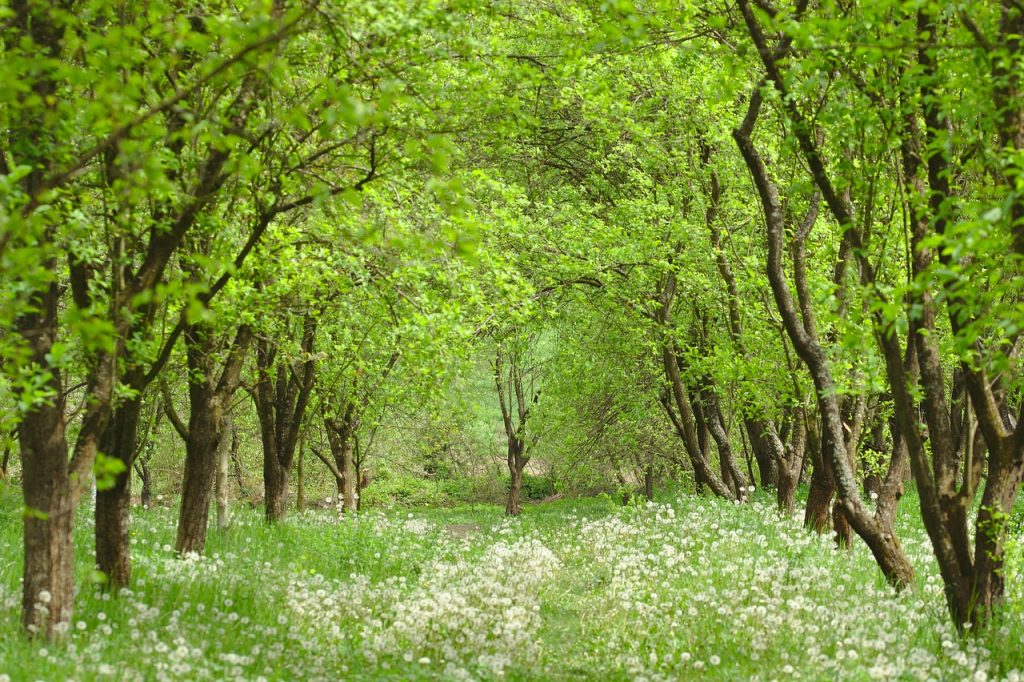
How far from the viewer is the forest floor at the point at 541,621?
7.20 metres

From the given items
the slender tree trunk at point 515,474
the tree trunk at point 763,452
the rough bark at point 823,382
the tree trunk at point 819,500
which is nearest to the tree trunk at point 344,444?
the slender tree trunk at point 515,474

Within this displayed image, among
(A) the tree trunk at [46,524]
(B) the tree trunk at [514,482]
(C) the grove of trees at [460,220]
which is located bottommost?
(B) the tree trunk at [514,482]

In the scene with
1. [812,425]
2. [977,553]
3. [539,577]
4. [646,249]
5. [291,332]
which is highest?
[646,249]

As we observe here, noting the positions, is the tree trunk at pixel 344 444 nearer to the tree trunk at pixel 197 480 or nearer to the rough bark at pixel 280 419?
the rough bark at pixel 280 419

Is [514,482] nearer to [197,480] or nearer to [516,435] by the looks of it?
[516,435]

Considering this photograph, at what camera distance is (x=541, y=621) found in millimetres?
10375

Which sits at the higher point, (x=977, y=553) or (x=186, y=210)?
(x=186, y=210)

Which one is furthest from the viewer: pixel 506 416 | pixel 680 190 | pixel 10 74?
pixel 506 416

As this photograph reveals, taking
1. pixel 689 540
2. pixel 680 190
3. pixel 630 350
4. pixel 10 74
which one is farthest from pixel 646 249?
pixel 10 74

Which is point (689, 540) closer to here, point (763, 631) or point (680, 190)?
point (763, 631)

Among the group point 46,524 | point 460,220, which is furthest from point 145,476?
point 460,220

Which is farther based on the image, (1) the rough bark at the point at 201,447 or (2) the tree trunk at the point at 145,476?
(2) the tree trunk at the point at 145,476

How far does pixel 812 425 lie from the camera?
13180 millimetres

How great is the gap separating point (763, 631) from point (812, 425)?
17.6 feet
